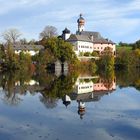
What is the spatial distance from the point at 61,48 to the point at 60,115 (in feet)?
186

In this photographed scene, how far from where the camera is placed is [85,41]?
327 ft

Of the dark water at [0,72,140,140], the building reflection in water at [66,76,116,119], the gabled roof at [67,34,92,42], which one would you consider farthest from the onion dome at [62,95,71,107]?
the gabled roof at [67,34,92,42]

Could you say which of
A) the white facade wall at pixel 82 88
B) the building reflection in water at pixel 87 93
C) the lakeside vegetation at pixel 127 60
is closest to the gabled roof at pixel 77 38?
the lakeside vegetation at pixel 127 60

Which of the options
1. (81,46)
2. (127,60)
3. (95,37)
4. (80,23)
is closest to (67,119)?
(127,60)

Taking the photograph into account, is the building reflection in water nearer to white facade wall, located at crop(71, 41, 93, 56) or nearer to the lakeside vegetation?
the lakeside vegetation

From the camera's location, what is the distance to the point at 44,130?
625 inches

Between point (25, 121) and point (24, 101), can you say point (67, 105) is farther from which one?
point (25, 121)

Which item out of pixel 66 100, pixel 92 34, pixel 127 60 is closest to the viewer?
pixel 66 100

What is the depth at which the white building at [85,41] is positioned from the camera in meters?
96.1

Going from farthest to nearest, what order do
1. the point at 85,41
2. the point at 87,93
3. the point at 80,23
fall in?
the point at 80,23
the point at 85,41
the point at 87,93

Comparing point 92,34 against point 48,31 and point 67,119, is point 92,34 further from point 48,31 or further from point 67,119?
point 67,119

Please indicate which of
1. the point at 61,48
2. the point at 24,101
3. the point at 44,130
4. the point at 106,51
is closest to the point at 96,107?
the point at 24,101

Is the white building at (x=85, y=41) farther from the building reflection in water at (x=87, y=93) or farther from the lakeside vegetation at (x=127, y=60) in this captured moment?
the building reflection in water at (x=87, y=93)

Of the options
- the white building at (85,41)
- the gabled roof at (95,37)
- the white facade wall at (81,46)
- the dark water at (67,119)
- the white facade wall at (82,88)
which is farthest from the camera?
the gabled roof at (95,37)
